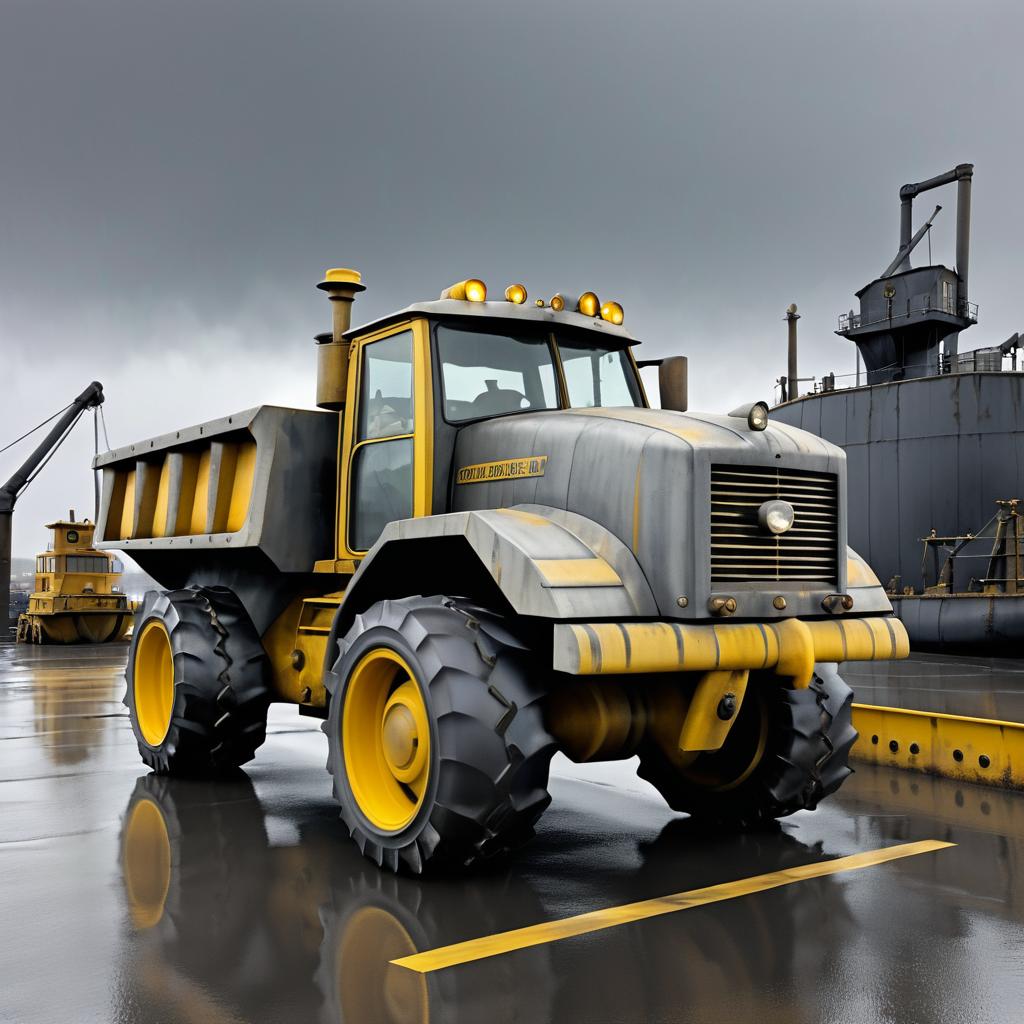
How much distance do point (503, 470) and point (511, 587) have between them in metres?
1.17

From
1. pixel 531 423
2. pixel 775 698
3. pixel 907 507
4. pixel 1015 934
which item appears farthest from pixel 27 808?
pixel 907 507

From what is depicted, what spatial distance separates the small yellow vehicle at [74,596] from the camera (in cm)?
2680

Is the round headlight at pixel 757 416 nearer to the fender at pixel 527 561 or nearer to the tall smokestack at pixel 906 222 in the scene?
Result: the fender at pixel 527 561

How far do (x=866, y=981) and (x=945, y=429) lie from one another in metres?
25.1

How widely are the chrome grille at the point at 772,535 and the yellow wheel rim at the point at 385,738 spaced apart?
62.4 inches

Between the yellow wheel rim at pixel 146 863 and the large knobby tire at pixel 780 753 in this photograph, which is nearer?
the yellow wheel rim at pixel 146 863

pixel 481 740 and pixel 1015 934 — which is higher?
pixel 481 740

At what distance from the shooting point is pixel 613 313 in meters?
6.78

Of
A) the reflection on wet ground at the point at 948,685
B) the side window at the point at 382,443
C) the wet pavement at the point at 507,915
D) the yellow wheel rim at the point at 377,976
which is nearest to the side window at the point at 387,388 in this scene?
the side window at the point at 382,443

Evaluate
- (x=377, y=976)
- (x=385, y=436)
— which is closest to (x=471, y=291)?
(x=385, y=436)

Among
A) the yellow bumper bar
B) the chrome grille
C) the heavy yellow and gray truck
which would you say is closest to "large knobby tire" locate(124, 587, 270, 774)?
the heavy yellow and gray truck

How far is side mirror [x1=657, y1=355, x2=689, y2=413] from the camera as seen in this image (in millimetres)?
6602

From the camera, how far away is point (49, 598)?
1051 inches

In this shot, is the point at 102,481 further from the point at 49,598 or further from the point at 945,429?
the point at 945,429
